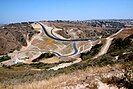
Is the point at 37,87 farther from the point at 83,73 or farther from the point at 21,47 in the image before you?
the point at 21,47

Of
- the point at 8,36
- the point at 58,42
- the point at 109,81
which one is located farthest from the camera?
the point at 8,36

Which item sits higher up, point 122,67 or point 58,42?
point 122,67

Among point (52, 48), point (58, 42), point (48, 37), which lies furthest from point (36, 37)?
point (52, 48)

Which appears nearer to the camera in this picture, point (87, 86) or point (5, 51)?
point (87, 86)

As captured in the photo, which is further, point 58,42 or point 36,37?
point 36,37

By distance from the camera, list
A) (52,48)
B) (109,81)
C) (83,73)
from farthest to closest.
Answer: (52,48)
(83,73)
(109,81)

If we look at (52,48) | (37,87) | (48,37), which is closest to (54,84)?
(37,87)

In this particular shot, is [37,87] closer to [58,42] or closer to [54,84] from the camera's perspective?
[54,84]

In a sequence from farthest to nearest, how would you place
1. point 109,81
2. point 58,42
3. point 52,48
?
point 58,42 → point 52,48 → point 109,81

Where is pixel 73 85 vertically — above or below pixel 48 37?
above
